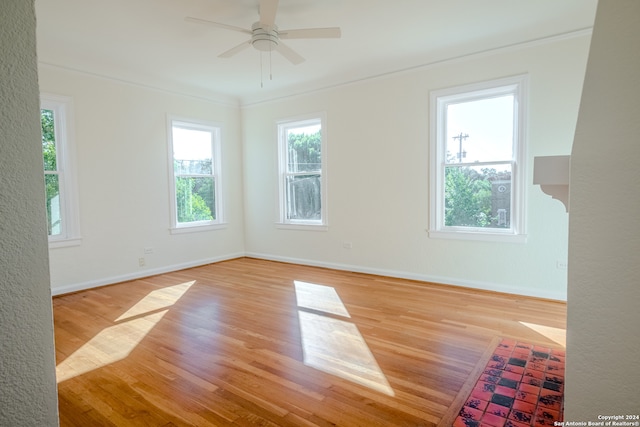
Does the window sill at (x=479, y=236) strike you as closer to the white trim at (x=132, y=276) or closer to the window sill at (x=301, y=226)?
the window sill at (x=301, y=226)

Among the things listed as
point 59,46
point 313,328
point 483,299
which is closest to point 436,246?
point 483,299

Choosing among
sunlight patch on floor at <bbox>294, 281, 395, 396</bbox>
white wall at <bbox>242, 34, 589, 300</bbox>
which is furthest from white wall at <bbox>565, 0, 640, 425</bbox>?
white wall at <bbox>242, 34, 589, 300</bbox>

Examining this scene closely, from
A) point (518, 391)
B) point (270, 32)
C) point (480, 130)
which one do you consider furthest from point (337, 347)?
point (480, 130)

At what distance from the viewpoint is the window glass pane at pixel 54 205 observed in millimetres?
4117

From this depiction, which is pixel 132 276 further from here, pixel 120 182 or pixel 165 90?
pixel 165 90

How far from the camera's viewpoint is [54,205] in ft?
13.6

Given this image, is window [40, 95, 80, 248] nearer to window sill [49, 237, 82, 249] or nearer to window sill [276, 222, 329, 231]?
window sill [49, 237, 82, 249]

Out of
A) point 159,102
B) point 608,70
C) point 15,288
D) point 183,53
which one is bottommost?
point 15,288

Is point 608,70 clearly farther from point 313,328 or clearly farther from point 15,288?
point 313,328

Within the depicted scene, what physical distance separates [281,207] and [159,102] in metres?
2.38

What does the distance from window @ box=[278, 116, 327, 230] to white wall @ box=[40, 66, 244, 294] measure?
1.35 meters

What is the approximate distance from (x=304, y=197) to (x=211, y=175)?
160 cm

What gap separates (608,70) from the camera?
85 cm

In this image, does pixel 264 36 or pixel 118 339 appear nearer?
pixel 118 339
